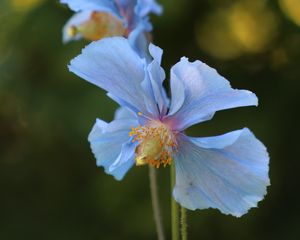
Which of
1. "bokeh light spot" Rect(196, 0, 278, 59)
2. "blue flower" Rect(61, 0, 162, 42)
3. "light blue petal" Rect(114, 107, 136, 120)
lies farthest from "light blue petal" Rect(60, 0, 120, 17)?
"bokeh light spot" Rect(196, 0, 278, 59)

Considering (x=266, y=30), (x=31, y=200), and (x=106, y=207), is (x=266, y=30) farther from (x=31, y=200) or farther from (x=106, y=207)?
(x=31, y=200)

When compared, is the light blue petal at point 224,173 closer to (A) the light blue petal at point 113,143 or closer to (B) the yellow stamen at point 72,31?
(A) the light blue petal at point 113,143

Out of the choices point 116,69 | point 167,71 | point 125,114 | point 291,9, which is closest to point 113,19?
point 125,114

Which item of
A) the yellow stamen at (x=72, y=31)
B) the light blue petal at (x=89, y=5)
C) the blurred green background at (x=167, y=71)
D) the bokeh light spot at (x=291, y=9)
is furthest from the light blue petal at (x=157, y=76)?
the bokeh light spot at (x=291, y=9)

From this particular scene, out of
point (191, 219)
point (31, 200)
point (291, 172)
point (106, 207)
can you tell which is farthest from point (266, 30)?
point (31, 200)

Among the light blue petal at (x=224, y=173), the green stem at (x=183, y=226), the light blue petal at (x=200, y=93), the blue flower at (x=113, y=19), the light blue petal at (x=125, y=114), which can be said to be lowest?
the green stem at (x=183, y=226)

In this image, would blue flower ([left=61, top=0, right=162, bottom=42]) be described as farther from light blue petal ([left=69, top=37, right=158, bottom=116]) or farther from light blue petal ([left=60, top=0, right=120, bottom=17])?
light blue petal ([left=69, top=37, right=158, bottom=116])
